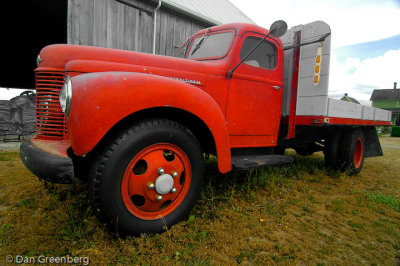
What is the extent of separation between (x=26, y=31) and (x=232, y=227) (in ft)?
40.0

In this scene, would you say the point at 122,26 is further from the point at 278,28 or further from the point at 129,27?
the point at 278,28

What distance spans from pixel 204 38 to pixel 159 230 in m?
2.46

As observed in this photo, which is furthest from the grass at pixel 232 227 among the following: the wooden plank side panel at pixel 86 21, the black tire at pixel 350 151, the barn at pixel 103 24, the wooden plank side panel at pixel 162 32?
the wooden plank side panel at pixel 162 32

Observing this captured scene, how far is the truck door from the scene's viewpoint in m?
2.71

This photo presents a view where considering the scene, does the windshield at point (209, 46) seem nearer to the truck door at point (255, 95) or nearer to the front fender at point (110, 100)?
the truck door at point (255, 95)

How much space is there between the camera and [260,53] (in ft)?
9.95

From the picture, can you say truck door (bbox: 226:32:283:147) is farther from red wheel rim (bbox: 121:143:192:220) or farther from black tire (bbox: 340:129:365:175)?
black tire (bbox: 340:129:365:175)

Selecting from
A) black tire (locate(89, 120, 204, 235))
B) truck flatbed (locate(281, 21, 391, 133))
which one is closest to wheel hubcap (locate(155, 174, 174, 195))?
black tire (locate(89, 120, 204, 235))

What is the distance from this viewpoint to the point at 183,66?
2.35m

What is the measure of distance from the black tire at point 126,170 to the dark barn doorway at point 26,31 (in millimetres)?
7570

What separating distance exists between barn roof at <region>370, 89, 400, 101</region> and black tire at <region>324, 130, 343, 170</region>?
41.9m

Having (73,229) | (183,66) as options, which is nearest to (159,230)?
(73,229)

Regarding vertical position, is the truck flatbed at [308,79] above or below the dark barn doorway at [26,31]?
below

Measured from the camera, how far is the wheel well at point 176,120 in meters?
1.81
